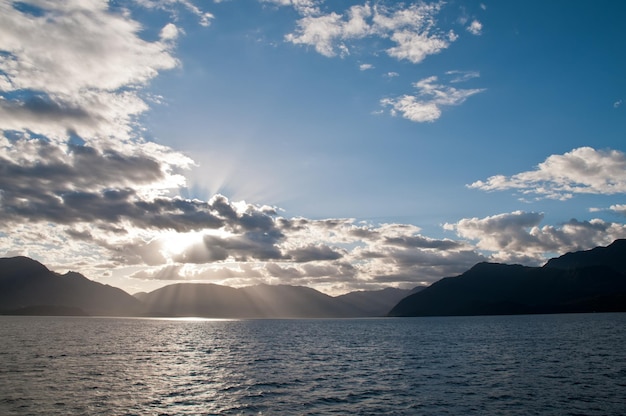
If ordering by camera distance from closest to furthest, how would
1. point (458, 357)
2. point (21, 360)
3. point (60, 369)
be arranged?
point (60, 369) < point (21, 360) < point (458, 357)

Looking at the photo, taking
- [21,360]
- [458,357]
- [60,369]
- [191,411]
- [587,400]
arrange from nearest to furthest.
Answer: [191,411] → [587,400] → [60,369] → [21,360] → [458,357]

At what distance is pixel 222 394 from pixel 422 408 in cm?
2681

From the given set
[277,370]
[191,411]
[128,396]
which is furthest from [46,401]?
[277,370]

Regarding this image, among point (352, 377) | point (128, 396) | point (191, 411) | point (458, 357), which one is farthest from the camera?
point (458, 357)

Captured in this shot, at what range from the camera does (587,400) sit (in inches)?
2203

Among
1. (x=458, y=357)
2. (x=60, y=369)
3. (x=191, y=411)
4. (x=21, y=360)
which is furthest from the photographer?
(x=458, y=357)

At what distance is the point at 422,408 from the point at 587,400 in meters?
21.1

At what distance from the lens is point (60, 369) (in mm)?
81312

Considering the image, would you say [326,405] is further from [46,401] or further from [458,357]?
[458,357]

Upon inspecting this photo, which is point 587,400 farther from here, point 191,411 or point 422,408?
point 191,411

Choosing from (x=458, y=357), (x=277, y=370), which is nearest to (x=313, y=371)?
(x=277, y=370)

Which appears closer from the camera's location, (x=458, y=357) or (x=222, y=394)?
(x=222, y=394)

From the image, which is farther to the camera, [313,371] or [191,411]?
[313,371]

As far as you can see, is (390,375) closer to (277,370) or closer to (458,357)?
(277,370)
